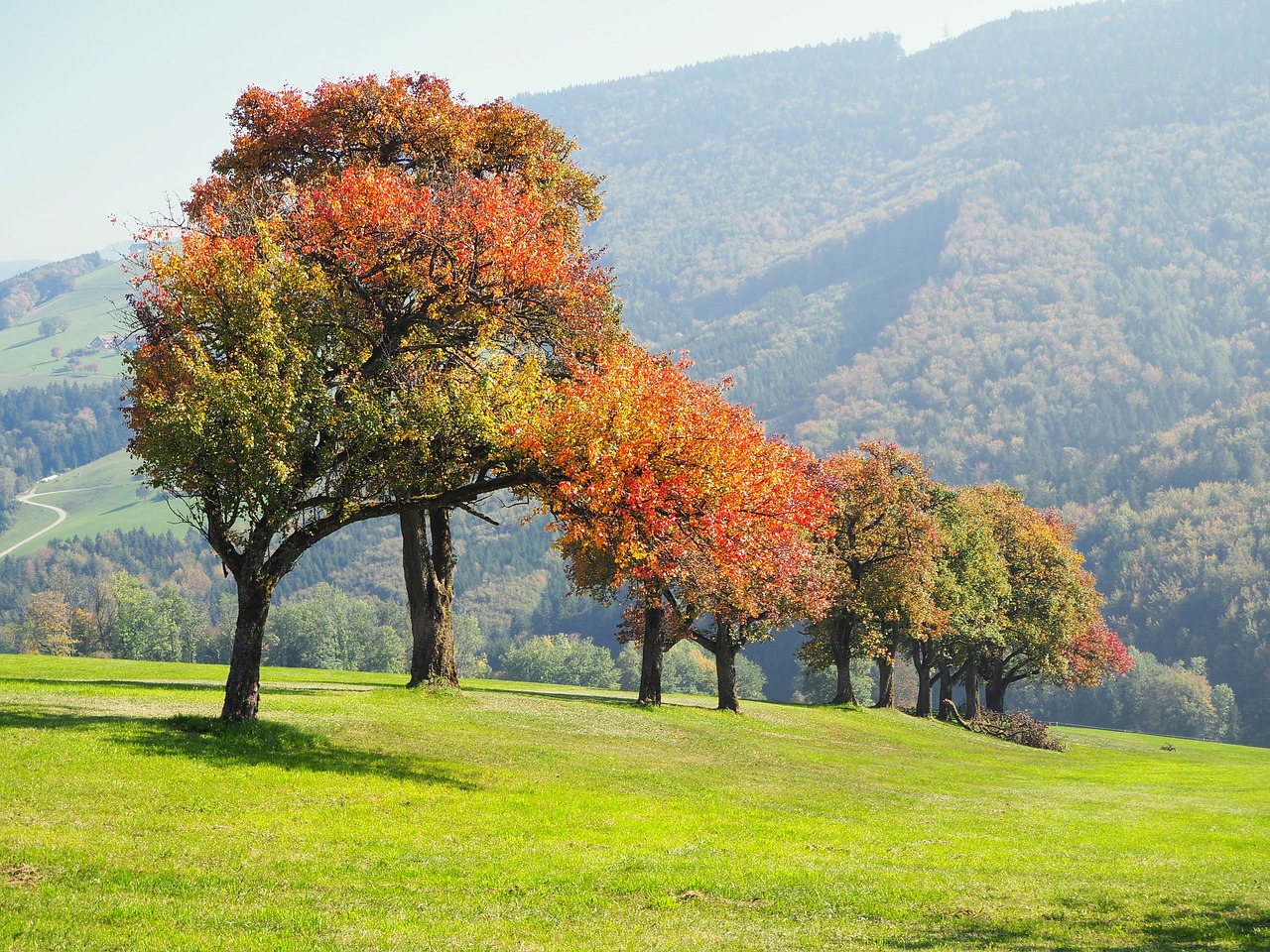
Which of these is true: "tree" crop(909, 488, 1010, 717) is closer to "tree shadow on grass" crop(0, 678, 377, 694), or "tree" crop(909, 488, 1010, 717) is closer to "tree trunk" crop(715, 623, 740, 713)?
"tree trunk" crop(715, 623, 740, 713)

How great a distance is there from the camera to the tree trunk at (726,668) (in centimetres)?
6091

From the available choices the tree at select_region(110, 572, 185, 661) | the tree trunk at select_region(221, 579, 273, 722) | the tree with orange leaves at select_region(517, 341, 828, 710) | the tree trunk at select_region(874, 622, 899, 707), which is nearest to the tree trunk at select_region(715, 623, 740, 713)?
the tree trunk at select_region(874, 622, 899, 707)

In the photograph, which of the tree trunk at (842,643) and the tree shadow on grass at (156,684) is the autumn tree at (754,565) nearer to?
the tree trunk at (842,643)

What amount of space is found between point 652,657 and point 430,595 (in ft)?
55.7

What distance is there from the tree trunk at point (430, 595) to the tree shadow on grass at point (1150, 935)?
2907 cm

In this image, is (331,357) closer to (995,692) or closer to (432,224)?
(432,224)

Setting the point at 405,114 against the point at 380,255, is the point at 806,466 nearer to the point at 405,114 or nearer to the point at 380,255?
the point at 405,114

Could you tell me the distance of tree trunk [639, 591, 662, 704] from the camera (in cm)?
5538

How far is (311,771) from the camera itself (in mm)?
26438

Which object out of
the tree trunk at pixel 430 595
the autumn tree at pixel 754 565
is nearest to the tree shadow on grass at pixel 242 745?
the autumn tree at pixel 754 565

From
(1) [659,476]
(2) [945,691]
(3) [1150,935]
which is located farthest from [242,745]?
(2) [945,691]

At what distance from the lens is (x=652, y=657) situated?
188 feet

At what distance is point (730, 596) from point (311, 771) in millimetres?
30789

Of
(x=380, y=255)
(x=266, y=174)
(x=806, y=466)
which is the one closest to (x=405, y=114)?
(x=266, y=174)
